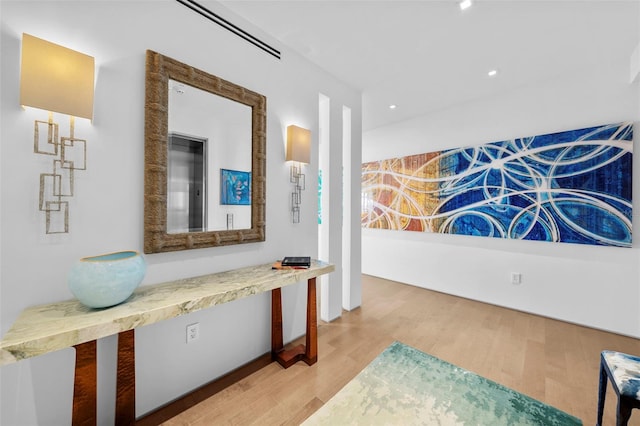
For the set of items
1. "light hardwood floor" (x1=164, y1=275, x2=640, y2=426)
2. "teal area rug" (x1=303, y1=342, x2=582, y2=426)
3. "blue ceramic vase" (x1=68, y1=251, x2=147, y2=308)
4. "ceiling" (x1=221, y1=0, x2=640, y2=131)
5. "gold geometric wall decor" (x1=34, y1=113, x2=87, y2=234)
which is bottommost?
"light hardwood floor" (x1=164, y1=275, x2=640, y2=426)

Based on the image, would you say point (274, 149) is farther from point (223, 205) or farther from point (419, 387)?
point (419, 387)

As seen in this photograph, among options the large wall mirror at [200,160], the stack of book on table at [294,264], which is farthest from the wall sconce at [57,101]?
the stack of book on table at [294,264]

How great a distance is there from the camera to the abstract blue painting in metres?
1.95

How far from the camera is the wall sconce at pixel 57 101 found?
1138 millimetres

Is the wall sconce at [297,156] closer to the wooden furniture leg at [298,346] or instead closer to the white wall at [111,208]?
the white wall at [111,208]

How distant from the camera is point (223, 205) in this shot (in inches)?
76.7

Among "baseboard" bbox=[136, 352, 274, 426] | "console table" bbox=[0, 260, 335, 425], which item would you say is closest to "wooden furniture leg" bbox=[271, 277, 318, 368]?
"baseboard" bbox=[136, 352, 274, 426]

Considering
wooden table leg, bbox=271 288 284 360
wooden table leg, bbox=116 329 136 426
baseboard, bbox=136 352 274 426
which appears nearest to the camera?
wooden table leg, bbox=116 329 136 426

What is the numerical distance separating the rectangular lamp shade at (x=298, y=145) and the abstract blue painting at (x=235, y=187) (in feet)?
1.53

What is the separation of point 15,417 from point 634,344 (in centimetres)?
469

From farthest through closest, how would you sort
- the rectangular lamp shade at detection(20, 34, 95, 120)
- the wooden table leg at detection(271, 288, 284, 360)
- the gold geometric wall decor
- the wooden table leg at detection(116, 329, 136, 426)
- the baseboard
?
the wooden table leg at detection(271, 288, 284, 360) < the baseboard < the wooden table leg at detection(116, 329, 136, 426) < the gold geometric wall decor < the rectangular lamp shade at detection(20, 34, 95, 120)

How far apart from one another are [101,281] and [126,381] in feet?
2.30

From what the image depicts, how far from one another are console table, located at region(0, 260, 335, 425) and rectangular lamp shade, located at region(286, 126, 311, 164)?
1074 mm

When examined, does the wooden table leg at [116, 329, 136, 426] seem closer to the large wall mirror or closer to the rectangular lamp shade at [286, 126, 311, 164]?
the large wall mirror
